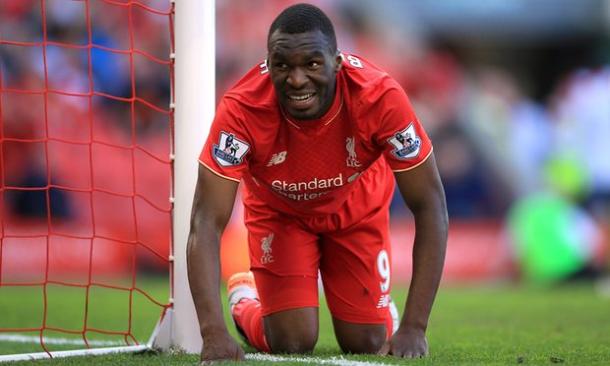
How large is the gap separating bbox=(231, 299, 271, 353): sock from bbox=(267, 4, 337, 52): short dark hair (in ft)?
5.65

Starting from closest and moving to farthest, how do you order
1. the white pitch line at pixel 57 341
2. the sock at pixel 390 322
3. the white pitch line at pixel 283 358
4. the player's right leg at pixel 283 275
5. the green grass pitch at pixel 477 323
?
the white pitch line at pixel 283 358, the green grass pitch at pixel 477 323, the player's right leg at pixel 283 275, the sock at pixel 390 322, the white pitch line at pixel 57 341

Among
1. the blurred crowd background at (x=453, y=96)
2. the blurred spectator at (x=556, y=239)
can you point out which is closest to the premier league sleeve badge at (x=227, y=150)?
the blurred crowd background at (x=453, y=96)

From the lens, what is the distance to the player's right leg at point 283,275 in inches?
207

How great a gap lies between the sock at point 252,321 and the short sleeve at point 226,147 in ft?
4.31

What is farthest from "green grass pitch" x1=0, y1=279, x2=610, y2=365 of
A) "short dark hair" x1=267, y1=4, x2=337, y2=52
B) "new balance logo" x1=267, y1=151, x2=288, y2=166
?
"short dark hair" x1=267, y1=4, x2=337, y2=52

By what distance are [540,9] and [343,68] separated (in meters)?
11.4

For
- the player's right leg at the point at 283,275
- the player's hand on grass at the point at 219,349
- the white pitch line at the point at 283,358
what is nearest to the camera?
the player's hand on grass at the point at 219,349

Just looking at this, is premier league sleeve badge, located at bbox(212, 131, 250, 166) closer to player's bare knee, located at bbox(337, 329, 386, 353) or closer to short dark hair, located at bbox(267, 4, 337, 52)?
short dark hair, located at bbox(267, 4, 337, 52)

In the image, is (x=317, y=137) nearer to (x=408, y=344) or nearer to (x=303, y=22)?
(x=303, y=22)

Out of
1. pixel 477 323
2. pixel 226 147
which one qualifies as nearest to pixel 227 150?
pixel 226 147

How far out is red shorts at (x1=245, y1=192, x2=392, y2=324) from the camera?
5.32m

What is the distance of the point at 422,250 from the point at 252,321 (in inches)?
53.5

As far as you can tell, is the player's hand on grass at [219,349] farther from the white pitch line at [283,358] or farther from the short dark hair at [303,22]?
the short dark hair at [303,22]

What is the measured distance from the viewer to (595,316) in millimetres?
7914
